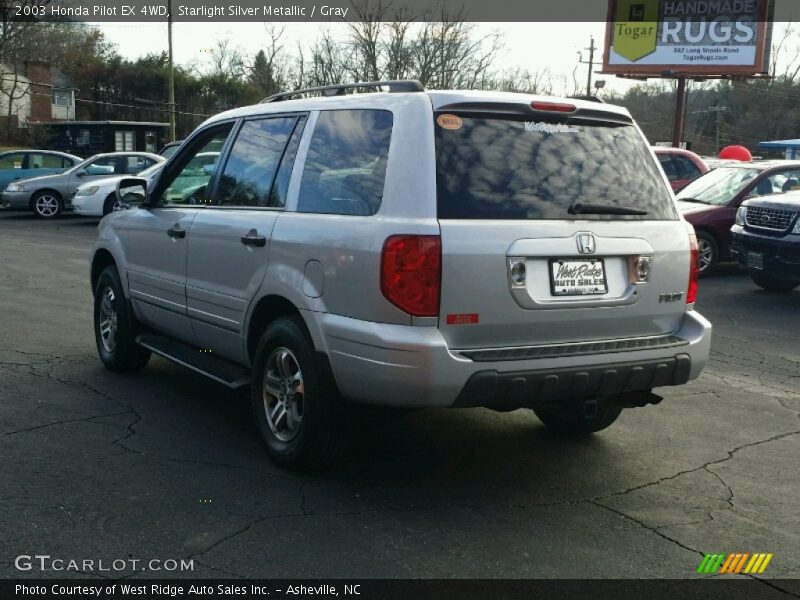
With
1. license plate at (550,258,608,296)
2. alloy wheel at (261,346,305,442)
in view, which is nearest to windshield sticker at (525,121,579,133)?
license plate at (550,258,608,296)

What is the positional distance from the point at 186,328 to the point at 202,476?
57.9 inches

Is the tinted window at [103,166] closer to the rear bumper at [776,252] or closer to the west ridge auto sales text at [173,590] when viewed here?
the rear bumper at [776,252]

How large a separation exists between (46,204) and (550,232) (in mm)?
19910

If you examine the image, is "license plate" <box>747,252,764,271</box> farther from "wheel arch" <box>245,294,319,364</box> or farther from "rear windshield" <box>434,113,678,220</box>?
"wheel arch" <box>245,294,319,364</box>

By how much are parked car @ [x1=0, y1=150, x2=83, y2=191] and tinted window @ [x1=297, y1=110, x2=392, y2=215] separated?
20.4 m

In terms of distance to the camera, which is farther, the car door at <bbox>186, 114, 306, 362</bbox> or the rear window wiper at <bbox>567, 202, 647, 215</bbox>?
the car door at <bbox>186, 114, 306, 362</bbox>

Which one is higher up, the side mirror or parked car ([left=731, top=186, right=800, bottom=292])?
the side mirror

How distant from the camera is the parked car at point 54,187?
21828mm

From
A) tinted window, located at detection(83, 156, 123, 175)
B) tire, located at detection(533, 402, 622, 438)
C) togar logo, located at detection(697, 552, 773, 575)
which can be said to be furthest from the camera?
tinted window, located at detection(83, 156, 123, 175)

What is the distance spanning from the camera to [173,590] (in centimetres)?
346

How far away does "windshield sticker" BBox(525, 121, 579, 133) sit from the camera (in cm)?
453

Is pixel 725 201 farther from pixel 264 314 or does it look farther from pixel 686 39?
pixel 686 39

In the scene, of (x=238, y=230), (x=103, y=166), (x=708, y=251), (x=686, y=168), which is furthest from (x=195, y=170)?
(x=103, y=166)

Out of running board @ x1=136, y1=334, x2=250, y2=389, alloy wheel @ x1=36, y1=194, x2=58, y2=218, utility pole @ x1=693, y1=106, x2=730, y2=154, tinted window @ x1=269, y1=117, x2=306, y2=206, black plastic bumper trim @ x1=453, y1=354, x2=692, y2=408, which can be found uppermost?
utility pole @ x1=693, y1=106, x2=730, y2=154
